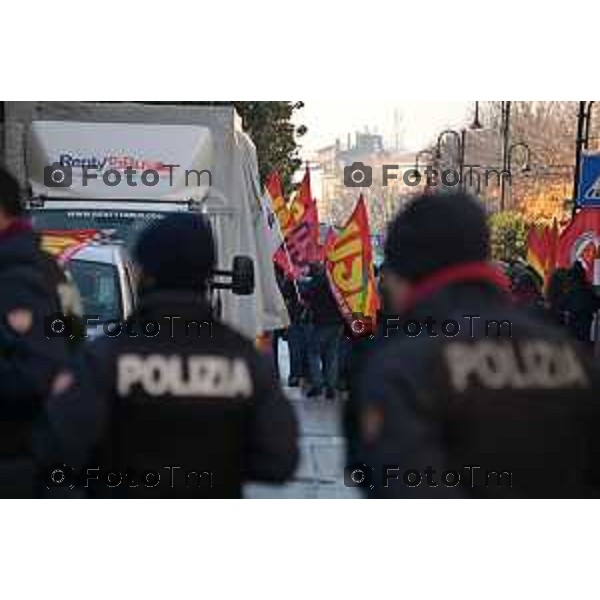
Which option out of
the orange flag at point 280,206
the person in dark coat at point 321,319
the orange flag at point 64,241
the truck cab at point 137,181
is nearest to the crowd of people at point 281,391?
the orange flag at point 64,241

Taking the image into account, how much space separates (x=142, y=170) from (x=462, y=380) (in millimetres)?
3099

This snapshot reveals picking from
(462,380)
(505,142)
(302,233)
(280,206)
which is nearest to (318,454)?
(462,380)

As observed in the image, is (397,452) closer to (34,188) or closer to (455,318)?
(455,318)

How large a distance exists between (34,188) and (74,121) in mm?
473

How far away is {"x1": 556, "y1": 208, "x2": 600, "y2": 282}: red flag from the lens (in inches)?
162

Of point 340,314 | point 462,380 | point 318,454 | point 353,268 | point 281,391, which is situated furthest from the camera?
point 340,314

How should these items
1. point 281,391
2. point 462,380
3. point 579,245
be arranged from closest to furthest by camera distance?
point 462,380
point 281,391
point 579,245

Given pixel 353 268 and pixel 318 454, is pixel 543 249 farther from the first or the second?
pixel 318 454

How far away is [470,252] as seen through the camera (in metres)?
2.32

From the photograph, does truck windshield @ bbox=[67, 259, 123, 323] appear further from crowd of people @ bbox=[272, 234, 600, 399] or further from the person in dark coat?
the person in dark coat

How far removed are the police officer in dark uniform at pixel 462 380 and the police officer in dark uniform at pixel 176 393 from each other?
31 centimetres

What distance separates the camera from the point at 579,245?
426cm

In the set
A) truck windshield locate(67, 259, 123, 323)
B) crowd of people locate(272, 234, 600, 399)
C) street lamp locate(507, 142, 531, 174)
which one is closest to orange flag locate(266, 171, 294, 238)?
crowd of people locate(272, 234, 600, 399)

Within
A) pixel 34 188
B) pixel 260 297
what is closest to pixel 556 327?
pixel 260 297
